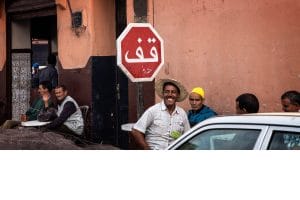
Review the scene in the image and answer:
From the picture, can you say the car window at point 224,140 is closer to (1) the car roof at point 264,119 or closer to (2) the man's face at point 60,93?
(1) the car roof at point 264,119

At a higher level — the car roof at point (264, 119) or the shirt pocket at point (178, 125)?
the car roof at point (264, 119)

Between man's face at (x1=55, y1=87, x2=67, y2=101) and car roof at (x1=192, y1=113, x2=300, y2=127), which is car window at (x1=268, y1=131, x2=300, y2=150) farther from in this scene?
man's face at (x1=55, y1=87, x2=67, y2=101)

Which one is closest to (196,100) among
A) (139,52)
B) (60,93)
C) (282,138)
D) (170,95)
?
(170,95)

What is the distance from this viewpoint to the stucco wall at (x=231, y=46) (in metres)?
5.41

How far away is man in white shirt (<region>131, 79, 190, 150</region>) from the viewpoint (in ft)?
15.1

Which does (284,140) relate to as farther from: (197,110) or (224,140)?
(197,110)

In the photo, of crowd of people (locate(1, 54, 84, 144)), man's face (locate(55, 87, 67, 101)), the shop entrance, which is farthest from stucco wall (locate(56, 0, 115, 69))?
the shop entrance

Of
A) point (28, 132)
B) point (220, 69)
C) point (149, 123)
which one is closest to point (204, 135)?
point (149, 123)

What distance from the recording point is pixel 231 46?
595 centimetres

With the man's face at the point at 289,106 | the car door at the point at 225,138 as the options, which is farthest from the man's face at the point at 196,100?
the car door at the point at 225,138

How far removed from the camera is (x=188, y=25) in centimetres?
645

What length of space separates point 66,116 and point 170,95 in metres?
2.21
